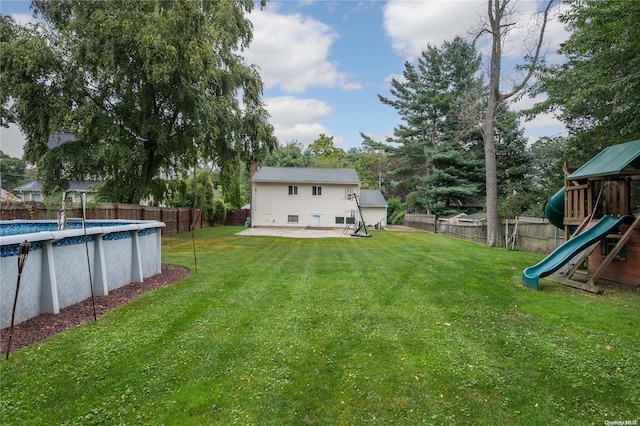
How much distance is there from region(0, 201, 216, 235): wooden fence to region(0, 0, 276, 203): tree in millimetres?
1070

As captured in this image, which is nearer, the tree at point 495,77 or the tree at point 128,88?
the tree at point 128,88

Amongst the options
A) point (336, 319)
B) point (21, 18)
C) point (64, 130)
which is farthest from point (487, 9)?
point (21, 18)

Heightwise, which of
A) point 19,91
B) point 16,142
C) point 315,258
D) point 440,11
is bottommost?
point 315,258

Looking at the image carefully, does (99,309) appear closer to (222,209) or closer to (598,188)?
(598,188)

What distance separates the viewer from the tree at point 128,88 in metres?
12.2

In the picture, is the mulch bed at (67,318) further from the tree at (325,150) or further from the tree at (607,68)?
the tree at (325,150)

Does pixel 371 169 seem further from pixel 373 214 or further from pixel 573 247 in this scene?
pixel 573 247

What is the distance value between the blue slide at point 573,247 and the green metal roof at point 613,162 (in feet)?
2.98

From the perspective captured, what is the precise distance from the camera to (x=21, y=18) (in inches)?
531

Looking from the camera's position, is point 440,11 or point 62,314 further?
point 440,11

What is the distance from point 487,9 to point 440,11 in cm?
232

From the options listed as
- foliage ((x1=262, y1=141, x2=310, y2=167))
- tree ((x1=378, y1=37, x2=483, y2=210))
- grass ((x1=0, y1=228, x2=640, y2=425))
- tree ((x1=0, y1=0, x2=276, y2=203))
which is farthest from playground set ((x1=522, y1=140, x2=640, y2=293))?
foliage ((x1=262, y1=141, x2=310, y2=167))

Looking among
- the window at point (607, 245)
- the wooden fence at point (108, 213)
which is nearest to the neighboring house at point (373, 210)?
the wooden fence at point (108, 213)

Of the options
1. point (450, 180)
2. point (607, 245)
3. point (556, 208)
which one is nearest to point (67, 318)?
point (607, 245)
